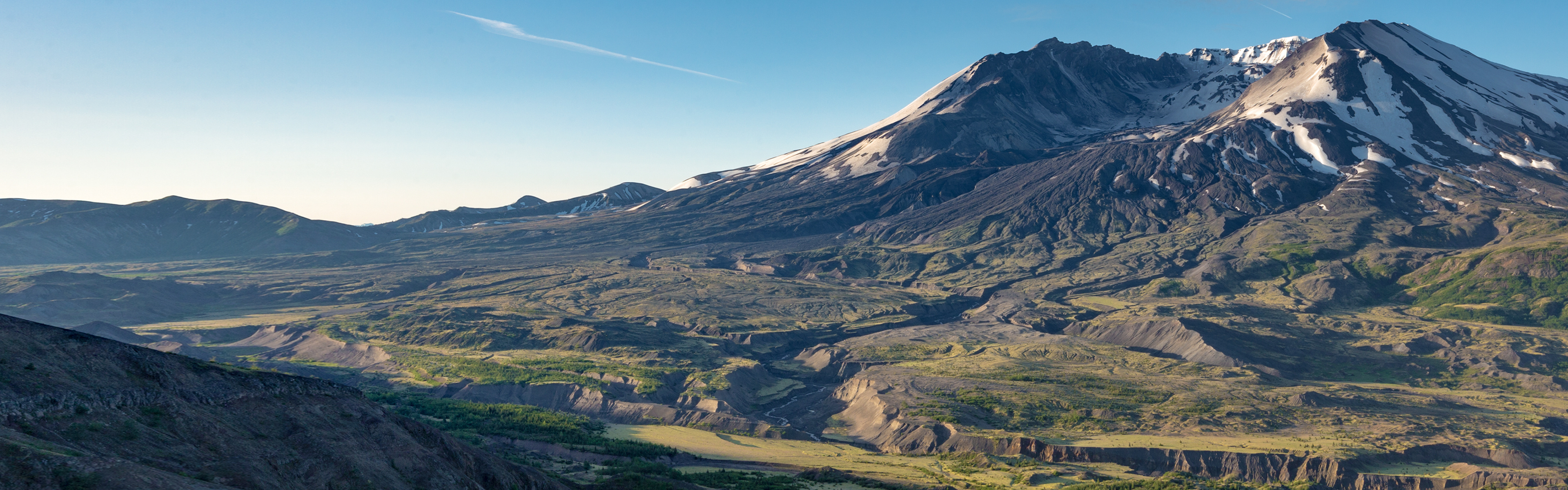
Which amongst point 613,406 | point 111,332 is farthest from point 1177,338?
point 111,332

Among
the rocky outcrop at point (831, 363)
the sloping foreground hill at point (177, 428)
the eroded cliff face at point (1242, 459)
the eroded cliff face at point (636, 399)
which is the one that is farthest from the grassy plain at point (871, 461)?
the rocky outcrop at point (831, 363)

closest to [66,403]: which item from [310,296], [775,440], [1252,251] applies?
[775,440]

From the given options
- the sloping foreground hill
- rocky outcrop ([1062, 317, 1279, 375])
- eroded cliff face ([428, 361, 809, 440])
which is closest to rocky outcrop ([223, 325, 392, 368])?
eroded cliff face ([428, 361, 809, 440])

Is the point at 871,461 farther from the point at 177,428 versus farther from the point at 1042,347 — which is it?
the point at 1042,347

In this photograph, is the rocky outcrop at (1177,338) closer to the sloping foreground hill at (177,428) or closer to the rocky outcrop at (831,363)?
the rocky outcrop at (831,363)

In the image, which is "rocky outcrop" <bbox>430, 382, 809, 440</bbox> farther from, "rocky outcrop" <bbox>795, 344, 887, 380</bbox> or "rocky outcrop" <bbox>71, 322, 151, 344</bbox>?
"rocky outcrop" <bbox>71, 322, 151, 344</bbox>

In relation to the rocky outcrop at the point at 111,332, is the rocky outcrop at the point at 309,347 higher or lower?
lower
